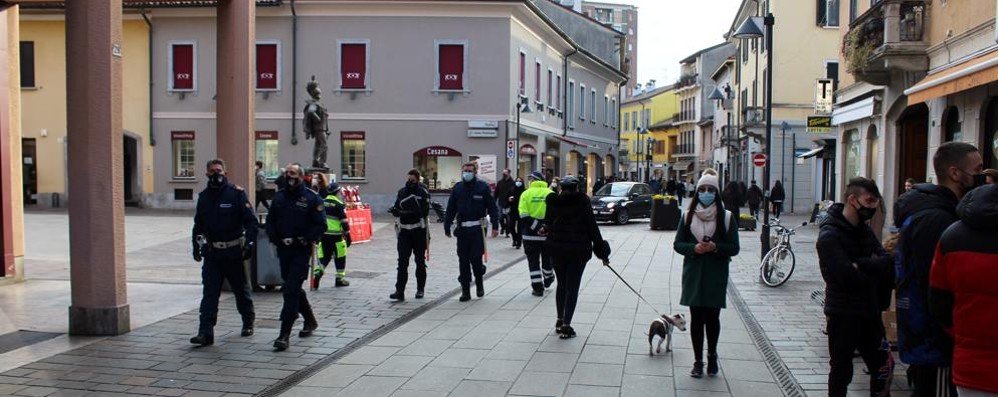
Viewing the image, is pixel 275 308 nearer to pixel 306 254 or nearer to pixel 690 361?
pixel 306 254

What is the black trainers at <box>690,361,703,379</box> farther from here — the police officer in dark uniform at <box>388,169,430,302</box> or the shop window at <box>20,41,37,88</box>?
the shop window at <box>20,41,37,88</box>

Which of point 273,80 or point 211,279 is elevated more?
point 273,80

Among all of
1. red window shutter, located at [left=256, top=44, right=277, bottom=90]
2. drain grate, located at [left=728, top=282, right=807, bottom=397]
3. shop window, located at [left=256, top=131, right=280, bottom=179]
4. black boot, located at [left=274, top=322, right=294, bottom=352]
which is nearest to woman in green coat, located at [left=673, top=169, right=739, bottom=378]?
drain grate, located at [left=728, top=282, right=807, bottom=397]

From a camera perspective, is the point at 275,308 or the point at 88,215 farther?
the point at 275,308

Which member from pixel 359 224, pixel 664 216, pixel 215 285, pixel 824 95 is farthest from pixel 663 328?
pixel 824 95

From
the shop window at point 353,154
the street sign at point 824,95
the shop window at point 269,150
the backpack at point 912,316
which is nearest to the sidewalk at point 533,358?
the backpack at point 912,316

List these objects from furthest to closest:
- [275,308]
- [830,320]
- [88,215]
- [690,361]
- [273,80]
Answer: [273,80] → [275,308] → [88,215] → [690,361] → [830,320]

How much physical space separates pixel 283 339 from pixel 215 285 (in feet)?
2.74

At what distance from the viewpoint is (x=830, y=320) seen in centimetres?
550

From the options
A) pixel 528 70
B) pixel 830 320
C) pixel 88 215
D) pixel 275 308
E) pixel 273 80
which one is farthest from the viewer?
pixel 528 70

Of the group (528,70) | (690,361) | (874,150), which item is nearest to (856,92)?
(874,150)

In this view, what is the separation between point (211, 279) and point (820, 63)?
36171mm

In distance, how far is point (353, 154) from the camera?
1236 inches

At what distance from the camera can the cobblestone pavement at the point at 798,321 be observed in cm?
686
